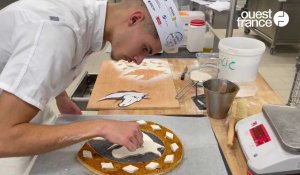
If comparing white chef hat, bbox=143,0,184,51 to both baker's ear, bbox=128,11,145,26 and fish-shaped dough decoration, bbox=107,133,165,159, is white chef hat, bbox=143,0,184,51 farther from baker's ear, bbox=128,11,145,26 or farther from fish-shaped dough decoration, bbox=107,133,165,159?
fish-shaped dough decoration, bbox=107,133,165,159

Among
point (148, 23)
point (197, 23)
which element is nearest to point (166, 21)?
point (148, 23)

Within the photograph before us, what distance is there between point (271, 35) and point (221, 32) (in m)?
2.24

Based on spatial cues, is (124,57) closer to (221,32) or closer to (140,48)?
(140,48)

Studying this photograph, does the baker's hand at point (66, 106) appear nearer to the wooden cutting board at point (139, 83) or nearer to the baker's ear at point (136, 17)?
the wooden cutting board at point (139, 83)

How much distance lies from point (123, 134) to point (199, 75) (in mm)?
731

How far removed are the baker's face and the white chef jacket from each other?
0.13 meters

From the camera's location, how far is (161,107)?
1.29 meters

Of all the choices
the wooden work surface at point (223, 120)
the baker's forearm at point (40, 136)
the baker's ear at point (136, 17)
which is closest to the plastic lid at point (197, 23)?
the wooden work surface at point (223, 120)

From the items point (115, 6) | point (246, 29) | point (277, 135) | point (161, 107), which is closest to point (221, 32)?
point (161, 107)

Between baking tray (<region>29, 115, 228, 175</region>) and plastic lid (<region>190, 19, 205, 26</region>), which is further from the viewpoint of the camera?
plastic lid (<region>190, 19, 205, 26</region>)

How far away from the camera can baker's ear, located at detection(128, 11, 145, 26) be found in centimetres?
99

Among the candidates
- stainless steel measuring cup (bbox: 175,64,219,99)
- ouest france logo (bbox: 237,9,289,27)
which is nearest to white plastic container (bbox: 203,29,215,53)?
stainless steel measuring cup (bbox: 175,64,219,99)

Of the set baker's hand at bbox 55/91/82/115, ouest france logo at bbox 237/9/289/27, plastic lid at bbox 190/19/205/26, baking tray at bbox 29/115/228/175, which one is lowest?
ouest france logo at bbox 237/9/289/27

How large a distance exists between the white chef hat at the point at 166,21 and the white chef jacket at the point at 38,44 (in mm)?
236
